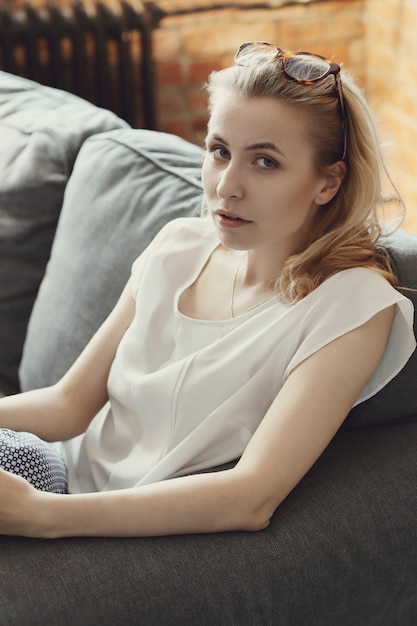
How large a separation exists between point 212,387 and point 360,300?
257 mm

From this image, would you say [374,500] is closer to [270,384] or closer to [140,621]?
[270,384]

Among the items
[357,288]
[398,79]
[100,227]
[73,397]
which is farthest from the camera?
[398,79]

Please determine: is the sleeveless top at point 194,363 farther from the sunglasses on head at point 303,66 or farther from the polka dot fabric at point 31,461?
the sunglasses on head at point 303,66

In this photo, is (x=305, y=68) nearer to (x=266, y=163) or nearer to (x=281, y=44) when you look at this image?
(x=266, y=163)

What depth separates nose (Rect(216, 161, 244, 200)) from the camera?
53.1 inches

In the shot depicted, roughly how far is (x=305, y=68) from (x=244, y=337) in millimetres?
388

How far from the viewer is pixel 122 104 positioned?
346 cm

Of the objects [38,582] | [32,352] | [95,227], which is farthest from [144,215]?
[38,582]

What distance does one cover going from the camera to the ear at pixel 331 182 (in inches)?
54.5

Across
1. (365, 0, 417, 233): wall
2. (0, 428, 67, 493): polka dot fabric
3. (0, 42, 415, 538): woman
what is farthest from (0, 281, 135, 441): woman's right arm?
(365, 0, 417, 233): wall

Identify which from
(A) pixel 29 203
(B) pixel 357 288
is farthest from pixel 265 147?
(A) pixel 29 203

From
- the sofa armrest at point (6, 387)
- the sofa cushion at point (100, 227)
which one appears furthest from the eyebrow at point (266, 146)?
the sofa armrest at point (6, 387)

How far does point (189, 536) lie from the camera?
4.05 ft

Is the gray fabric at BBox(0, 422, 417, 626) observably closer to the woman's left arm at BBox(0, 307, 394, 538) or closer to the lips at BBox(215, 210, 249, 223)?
the woman's left arm at BBox(0, 307, 394, 538)
